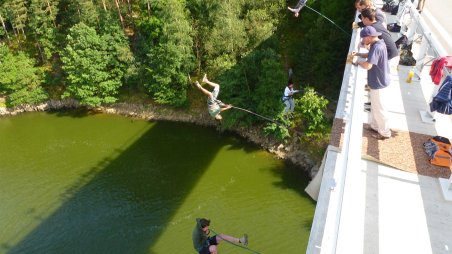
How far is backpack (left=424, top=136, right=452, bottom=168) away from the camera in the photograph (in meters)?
5.34

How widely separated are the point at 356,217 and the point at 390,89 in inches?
147

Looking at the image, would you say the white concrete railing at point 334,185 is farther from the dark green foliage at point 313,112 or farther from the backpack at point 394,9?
the dark green foliage at point 313,112

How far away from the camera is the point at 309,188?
245 inches

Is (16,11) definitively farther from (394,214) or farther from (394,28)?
(394,214)

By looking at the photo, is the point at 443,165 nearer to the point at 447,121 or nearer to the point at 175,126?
the point at 447,121

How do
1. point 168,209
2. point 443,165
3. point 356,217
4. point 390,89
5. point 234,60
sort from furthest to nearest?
point 234,60 → point 168,209 → point 390,89 → point 443,165 → point 356,217

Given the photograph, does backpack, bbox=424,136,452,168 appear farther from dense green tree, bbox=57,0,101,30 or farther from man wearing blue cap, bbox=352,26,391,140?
dense green tree, bbox=57,0,101,30

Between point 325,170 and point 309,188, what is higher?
point 325,170

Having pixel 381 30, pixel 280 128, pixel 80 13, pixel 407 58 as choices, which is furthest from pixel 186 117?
pixel 381 30

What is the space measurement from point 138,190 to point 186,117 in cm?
618

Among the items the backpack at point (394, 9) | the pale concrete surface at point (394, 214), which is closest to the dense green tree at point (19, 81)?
the backpack at point (394, 9)

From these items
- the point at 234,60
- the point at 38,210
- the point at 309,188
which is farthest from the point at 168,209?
the point at 309,188

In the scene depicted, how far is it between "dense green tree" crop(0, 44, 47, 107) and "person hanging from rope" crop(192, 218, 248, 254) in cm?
A: 1935

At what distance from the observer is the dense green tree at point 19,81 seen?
23.0m
